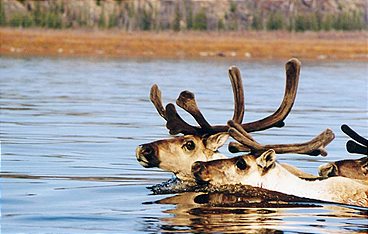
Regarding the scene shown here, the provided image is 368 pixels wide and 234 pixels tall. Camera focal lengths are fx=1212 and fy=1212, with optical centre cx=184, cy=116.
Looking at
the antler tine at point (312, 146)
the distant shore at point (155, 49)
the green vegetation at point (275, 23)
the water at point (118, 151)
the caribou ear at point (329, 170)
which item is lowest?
the green vegetation at point (275, 23)

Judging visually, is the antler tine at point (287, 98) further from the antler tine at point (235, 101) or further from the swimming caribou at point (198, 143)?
the antler tine at point (235, 101)

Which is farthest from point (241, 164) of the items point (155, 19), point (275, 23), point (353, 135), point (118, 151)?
point (275, 23)

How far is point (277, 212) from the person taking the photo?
11195 mm

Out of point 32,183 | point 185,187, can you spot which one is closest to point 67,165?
point 32,183

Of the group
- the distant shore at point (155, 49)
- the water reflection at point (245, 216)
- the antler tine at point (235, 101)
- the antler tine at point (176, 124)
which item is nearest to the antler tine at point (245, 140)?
the water reflection at point (245, 216)

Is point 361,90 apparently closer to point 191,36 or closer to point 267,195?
point 267,195

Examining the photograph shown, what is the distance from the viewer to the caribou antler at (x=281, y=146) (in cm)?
1148

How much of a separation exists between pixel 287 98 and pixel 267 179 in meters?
1.06

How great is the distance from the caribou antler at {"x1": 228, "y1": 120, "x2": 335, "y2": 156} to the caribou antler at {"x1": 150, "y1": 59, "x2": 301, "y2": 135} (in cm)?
49

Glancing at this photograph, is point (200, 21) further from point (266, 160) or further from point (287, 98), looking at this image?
point (266, 160)

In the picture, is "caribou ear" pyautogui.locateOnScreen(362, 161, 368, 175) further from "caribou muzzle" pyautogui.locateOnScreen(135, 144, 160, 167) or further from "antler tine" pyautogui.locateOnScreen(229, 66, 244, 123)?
"caribou muzzle" pyautogui.locateOnScreen(135, 144, 160, 167)

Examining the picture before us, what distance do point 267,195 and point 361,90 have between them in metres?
26.9

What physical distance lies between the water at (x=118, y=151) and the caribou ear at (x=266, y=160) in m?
0.41

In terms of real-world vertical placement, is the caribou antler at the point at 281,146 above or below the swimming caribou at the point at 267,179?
above
